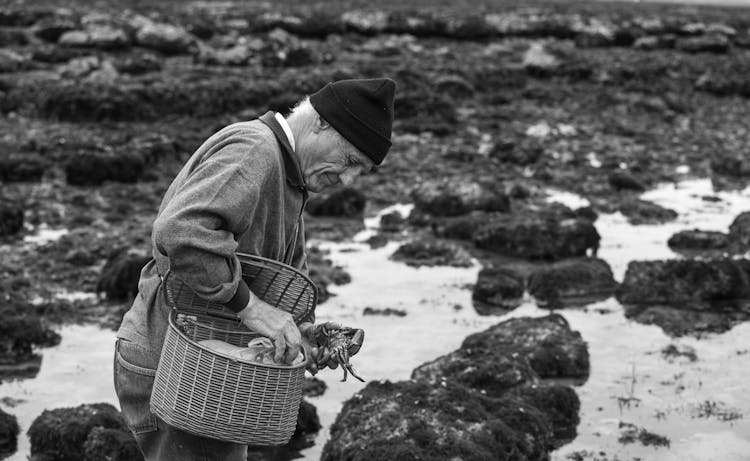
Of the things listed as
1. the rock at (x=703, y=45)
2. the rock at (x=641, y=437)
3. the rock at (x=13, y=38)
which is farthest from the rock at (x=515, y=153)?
the rock at (x=703, y=45)

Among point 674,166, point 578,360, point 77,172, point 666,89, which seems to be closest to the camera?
point 578,360

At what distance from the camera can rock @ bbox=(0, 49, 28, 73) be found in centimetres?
2091

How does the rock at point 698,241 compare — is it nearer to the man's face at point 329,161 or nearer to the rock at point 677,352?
the rock at point 677,352

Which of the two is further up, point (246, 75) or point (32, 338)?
point (32, 338)

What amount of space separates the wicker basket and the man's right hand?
0.07 m

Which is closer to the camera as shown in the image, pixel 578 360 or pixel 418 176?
pixel 578 360

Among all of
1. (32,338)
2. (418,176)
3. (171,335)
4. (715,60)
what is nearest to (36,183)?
(418,176)

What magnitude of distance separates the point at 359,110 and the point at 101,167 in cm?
1059

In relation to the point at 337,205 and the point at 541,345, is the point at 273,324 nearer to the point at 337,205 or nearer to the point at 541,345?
the point at 541,345

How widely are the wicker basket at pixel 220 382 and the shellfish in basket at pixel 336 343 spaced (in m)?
0.23

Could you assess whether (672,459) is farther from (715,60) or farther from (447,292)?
(715,60)

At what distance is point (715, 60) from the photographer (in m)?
27.5

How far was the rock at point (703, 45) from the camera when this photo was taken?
28.8 metres

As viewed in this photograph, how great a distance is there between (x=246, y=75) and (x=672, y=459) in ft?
51.6
